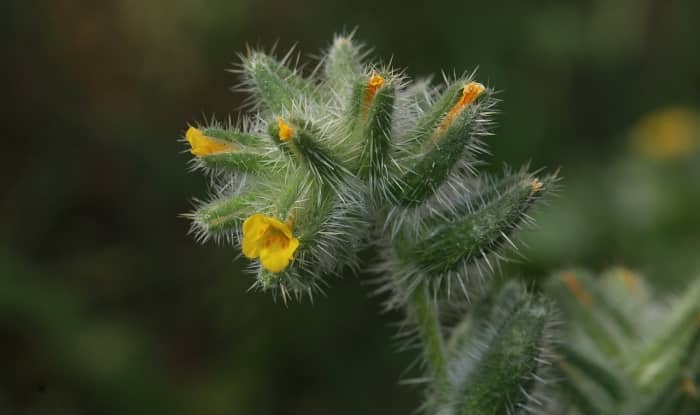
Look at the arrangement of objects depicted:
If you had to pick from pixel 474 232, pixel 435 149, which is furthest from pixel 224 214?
pixel 474 232

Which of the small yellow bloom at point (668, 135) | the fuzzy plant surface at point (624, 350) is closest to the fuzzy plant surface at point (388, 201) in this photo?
the fuzzy plant surface at point (624, 350)

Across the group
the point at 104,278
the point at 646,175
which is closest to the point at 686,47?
the point at 646,175

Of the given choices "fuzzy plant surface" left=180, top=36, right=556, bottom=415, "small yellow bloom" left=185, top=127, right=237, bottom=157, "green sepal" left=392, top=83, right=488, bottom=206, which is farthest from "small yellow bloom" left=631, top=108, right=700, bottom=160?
"small yellow bloom" left=185, top=127, right=237, bottom=157

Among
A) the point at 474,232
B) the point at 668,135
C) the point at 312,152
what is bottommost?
the point at 474,232

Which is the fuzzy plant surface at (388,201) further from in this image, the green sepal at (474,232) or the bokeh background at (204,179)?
the bokeh background at (204,179)

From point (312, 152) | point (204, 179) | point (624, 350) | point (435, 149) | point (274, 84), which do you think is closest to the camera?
point (312, 152)

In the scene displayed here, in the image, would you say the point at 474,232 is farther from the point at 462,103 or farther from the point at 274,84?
the point at 274,84

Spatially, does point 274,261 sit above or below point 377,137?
below
